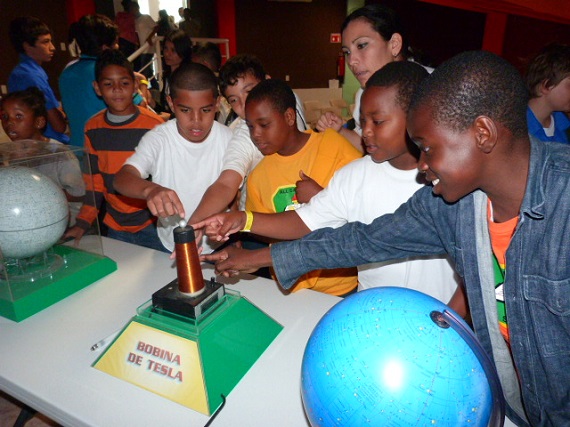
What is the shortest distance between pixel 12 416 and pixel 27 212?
4.29 feet

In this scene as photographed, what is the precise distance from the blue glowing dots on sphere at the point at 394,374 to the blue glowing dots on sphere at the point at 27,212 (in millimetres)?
1270

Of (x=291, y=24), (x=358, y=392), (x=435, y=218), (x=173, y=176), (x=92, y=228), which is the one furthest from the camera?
(x=291, y=24)

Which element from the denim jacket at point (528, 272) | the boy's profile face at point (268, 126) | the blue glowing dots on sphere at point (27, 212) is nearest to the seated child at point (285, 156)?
the boy's profile face at point (268, 126)

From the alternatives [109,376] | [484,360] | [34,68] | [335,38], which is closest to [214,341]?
[109,376]

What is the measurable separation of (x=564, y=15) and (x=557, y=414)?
2081 millimetres

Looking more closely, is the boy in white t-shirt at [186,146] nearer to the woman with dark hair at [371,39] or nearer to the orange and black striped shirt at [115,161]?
the orange and black striped shirt at [115,161]

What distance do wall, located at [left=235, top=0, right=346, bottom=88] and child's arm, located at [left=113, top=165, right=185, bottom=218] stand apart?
946 centimetres

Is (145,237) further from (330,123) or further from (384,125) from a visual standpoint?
(384,125)

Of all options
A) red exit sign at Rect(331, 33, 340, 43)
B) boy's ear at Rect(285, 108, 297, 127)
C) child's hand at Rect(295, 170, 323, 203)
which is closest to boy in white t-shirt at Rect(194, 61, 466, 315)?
child's hand at Rect(295, 170, 323, 203)

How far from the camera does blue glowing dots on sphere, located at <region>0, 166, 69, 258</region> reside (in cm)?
152

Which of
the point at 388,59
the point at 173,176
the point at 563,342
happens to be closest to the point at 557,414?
the point at 563,342

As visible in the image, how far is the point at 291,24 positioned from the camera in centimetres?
1130

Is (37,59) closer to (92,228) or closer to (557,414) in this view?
(92,228)

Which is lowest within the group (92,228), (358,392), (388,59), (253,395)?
(253,395)
